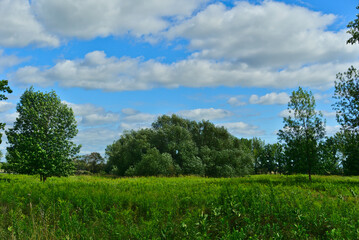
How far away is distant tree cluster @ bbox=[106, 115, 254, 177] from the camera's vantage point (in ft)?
123

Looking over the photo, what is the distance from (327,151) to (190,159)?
18.9 meters

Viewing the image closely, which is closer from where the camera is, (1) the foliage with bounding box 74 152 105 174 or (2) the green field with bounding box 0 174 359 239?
(2) the green field with bounding box 0 174 359 239

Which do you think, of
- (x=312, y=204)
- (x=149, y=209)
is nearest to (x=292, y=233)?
(x=312, y=204)

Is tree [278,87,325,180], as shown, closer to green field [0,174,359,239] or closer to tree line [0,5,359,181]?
tree line [0,5,359,181]

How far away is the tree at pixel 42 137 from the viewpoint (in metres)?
25.1

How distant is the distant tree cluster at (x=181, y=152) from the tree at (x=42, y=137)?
1229 centimetres

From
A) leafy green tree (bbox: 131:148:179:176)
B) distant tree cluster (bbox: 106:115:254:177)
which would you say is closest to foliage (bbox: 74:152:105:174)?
distant tree cluster (bbox: 106:115:254:177)

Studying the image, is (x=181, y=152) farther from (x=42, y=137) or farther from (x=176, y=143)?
(x=42, y=137)

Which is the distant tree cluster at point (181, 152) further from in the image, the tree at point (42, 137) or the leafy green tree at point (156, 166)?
the tree at point (42, 137)

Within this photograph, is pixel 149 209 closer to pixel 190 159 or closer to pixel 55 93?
pixel 55 93

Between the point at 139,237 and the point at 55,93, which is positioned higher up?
the point at 55,93

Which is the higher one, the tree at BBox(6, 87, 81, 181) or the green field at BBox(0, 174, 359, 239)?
the tree at BBox(6, 87, 81, 181)

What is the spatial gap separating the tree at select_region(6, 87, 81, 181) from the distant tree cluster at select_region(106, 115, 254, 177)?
12292mm

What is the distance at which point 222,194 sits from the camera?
906 centimetres
